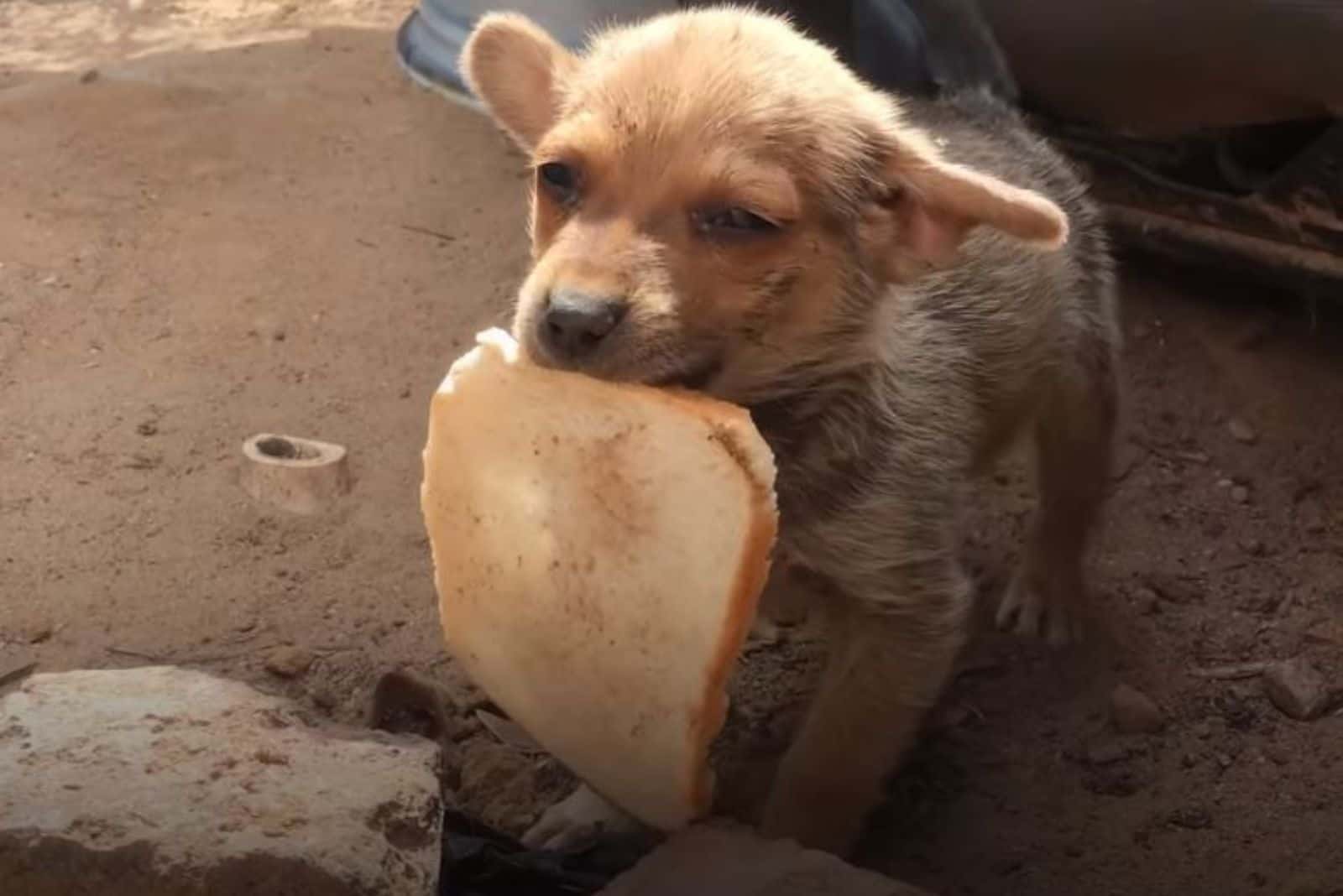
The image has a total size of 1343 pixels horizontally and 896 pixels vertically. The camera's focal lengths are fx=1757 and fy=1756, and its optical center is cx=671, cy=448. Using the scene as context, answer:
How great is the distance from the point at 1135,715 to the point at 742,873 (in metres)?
1.49

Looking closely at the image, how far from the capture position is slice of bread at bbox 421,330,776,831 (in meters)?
2.92

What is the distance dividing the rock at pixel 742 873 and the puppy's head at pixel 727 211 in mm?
787

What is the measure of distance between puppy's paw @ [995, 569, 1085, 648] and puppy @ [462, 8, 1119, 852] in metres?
0.47

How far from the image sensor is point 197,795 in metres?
2.78

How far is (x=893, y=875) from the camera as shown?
3.48 m

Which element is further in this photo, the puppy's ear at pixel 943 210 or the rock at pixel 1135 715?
the rock at pixel 1135 715

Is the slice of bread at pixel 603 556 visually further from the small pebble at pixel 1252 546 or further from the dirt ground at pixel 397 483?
the small pebble at pixel 1252 546

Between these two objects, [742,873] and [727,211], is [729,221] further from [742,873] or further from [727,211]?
[742,873]

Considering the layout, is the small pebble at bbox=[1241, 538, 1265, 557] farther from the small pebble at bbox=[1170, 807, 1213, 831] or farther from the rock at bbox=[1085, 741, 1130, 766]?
the small pebble at bbox=[1170, 807, 1213, 831]

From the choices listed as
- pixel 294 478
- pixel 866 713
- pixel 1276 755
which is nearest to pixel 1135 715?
pixel 1276 755

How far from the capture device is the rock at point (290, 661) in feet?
12.5

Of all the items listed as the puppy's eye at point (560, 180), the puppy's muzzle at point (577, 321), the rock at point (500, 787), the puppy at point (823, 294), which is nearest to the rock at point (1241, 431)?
the puppy at point (823, 294)

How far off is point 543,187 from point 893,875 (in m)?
1.51

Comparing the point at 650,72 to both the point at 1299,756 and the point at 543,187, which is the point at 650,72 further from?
the point at 1299,756
